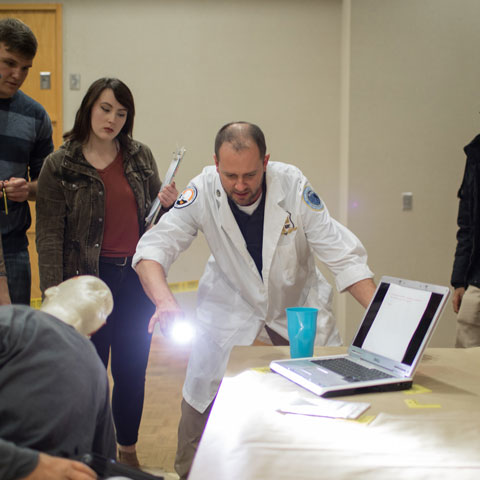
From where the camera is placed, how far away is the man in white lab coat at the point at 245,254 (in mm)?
1679

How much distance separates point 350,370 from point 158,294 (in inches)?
23.7

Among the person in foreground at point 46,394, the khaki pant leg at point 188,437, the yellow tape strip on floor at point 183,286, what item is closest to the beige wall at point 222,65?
the yellow tape strip on floor at point 183,286

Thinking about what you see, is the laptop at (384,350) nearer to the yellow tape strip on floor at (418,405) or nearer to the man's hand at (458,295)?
the yellow tape strip on floor at (418,405)

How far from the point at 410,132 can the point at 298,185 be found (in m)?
2.10

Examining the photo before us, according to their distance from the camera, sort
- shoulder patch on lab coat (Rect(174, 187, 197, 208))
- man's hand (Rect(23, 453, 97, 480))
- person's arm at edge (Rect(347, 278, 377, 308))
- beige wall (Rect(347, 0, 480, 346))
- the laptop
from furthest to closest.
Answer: beige wall (Rect(347, 0, 480, 346))
shoulder patch on lab coat (Rect(174, 187, 197, 208))
person's arm at edge (Rect(347, 278, 377, 308))
the laptop
man's hand (Rect(23, 453, 97, 480))

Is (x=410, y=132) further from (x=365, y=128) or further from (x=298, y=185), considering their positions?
(x=298, y=185)

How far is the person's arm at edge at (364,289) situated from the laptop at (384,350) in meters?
0.29

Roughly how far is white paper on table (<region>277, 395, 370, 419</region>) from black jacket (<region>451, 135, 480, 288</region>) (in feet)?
4.75

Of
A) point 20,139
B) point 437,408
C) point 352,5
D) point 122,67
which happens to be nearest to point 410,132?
point 352,5

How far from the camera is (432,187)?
3686 millimetres

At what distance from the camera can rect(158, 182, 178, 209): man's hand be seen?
6.64ft

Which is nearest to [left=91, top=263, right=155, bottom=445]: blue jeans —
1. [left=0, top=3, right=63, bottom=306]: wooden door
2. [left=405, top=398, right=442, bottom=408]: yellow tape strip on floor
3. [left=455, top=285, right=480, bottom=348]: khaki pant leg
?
[left=405, top=398, right=442, bottom=408]: yellow tape strip on floor

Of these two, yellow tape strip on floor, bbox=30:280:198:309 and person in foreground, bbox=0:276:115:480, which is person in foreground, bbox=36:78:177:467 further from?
yellow tape strip on floor, bbox=30:280:198:309

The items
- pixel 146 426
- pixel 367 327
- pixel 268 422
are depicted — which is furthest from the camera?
pixel 146 426
